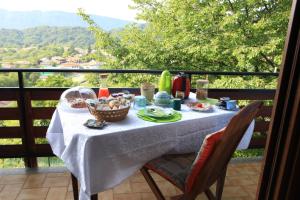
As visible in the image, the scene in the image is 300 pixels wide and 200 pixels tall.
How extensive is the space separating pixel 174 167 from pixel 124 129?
40 centimetres

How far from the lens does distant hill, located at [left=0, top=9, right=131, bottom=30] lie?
21.7 ft

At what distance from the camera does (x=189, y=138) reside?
61.9 inches

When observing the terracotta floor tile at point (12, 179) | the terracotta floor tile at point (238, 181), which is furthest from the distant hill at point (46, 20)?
the terracotta floor tile at point (238, 181)

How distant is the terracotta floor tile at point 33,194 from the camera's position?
6.24 ft

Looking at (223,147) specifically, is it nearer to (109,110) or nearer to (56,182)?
(109,110)

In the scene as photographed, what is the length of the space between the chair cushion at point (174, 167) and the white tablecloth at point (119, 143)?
5cm

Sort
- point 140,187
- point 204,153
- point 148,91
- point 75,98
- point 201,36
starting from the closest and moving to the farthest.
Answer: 1. point 204,153
2. point 75,98
3. point 148,91
4. point 140,187
5. point 201,36

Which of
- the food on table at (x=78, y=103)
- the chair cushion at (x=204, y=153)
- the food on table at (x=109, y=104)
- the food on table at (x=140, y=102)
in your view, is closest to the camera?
the chair cushion at (x=204, y=153)

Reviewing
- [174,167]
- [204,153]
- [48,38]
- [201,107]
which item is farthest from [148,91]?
[48,38]

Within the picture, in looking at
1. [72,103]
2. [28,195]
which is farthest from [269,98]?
[28,195]

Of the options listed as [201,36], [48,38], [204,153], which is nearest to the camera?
[204,153]

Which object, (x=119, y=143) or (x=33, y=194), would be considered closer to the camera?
(x=119, y=143)

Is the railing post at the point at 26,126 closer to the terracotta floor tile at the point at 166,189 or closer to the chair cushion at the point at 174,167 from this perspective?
the terracotta floor tile at the point at 166,189

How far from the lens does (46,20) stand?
23.5ft
